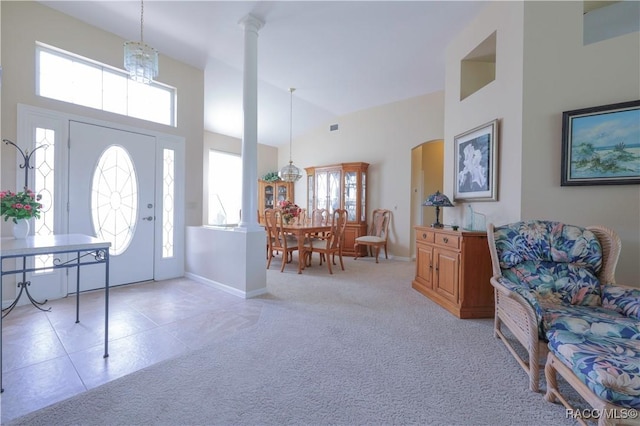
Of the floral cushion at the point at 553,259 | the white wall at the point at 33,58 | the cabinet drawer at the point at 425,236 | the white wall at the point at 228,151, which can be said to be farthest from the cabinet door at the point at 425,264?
the white wall at the point at 228,151

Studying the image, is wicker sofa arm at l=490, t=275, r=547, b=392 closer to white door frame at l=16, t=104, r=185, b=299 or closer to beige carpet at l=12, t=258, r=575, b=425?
beige carpet at l=12, t=258, r=575, b=425

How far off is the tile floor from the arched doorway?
4.00 metres

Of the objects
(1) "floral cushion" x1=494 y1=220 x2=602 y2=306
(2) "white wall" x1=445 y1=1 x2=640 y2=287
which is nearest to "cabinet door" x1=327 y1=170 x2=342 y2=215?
(2) "white wall" x1=445 y1=1 x2=640 y2=287

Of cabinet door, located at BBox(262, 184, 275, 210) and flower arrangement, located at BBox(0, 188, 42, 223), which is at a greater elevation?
cabinet door, located at BBox(262, 184, 275, 210)

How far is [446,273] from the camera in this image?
2.97 metres

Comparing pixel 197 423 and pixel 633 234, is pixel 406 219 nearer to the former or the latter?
pixel 633 234

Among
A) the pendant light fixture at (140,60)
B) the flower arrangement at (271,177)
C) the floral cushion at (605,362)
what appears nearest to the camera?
the floral cushion at (605,362)

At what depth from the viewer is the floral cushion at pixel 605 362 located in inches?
45.0

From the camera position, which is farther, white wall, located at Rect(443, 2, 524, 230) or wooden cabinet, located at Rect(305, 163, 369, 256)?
wooden cabinet, located at Rect(305, 163, 369, 256)

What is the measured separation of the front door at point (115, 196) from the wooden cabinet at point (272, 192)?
3.66 meters

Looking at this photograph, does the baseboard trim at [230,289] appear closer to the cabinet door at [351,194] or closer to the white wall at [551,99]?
the white wall at [551,99]

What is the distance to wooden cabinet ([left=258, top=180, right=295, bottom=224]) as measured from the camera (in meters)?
7.39

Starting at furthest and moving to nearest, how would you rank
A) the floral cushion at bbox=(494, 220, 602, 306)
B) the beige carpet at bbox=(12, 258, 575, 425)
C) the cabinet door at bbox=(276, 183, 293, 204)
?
the cabinet door at bbox=(276, 183, 293, 204)
the floral cushion at bbox=(494, 220, 602, 306)
the beige carpet at bbox=(12, 258, 575, 425)

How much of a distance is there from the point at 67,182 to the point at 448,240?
4.33 meters
